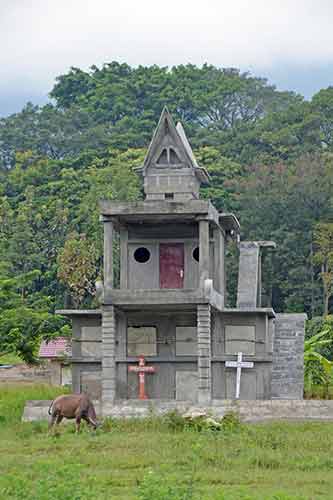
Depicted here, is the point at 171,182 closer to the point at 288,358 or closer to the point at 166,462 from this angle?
the point at 288,358

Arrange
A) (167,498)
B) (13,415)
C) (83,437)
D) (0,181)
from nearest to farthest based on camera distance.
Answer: (167,498)
(83,437)
(13,415)
(0,181)

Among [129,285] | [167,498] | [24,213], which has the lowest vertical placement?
[167,498]

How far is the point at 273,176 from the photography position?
7244 cm

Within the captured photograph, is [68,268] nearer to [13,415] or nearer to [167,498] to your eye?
[13,415]

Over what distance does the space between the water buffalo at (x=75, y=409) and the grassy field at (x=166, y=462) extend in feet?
1.10

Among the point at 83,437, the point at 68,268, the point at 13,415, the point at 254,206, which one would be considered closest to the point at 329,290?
the point at 254,206

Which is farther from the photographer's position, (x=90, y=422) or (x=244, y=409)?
(x=244, y=409)

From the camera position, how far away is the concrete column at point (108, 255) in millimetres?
34938

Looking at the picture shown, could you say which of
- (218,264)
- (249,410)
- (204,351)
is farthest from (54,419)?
(218,264)

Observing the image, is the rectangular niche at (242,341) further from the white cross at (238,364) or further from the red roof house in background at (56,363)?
the red roof house in background at (56,363)

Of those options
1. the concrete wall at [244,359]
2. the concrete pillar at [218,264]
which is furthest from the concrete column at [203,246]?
the concrete pillar at [218,264]

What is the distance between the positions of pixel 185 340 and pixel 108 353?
2648mm

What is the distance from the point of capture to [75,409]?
2861 centimetres

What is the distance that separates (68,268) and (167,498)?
158ft
